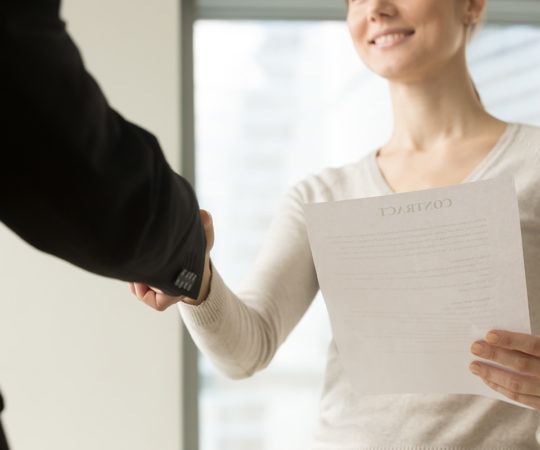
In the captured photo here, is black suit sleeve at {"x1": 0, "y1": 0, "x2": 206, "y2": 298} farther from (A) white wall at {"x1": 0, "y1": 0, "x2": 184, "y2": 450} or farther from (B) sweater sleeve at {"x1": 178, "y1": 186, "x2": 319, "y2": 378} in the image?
(A) white wall at {"x1": 0, "y1": 0, "x2": 184, "y2": 450}

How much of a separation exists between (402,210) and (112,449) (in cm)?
156

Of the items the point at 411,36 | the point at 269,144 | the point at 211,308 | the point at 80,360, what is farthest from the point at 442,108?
the point at 80,360

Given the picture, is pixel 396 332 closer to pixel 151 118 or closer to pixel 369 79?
pixel 151 118

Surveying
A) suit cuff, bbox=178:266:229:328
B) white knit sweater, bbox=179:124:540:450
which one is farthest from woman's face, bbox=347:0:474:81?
suit cuff, bbox=178:266:229:328

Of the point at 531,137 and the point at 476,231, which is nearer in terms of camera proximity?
the point at 476,231

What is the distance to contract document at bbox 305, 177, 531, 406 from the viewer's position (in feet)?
2.63

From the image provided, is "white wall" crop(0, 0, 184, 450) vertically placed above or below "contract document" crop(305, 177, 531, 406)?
below

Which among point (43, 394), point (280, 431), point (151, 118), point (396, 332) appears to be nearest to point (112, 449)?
point (43, 394)

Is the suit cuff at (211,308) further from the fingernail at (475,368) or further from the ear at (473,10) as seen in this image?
the ear at (473,10)

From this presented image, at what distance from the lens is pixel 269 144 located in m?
2.34

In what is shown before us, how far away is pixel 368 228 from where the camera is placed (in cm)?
87

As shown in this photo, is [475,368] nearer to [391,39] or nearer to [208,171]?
[391,39]

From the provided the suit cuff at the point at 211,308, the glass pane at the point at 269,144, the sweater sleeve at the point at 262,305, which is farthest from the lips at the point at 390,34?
the glass pane at the point at 269,144

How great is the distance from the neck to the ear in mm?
86
